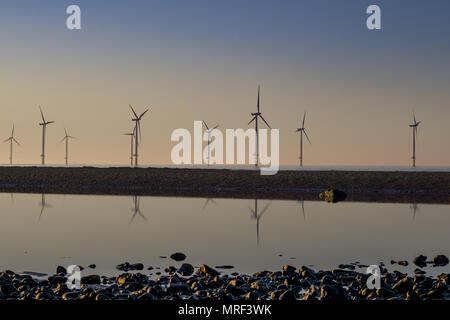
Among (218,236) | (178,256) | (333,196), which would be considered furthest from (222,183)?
(178,256)

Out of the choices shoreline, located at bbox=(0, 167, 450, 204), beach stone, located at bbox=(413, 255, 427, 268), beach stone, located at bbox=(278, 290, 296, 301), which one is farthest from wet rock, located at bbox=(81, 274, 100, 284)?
shoreline, located at bbox=(0, 167, 450, 204)

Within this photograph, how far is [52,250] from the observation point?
27859 millimetres

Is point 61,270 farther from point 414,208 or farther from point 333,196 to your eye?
point 333,196

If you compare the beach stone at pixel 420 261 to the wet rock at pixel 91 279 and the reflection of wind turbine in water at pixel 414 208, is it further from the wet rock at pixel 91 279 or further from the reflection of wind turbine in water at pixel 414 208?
the reflection of wind turbine in water at pixel 414 208

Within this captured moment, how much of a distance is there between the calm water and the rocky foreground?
7.80 feet

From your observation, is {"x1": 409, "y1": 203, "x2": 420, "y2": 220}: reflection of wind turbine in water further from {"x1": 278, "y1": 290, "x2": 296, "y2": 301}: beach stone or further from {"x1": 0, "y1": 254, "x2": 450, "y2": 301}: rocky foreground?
{"x1": 278, "y1": 290, "x2": 296, "y2": 301}: beach stone

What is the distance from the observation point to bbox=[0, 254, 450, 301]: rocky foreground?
16438 mm

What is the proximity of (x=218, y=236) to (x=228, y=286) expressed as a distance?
16.4 metres

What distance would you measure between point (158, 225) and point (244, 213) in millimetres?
11821

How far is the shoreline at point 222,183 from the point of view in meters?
87.4
